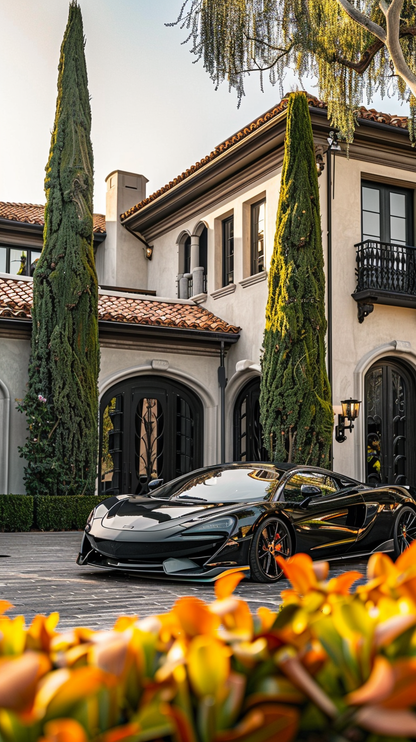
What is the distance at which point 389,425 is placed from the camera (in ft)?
60.0

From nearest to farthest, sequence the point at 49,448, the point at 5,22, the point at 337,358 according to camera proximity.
Answer: the point at 5,22 < the point at 49,448 < the point at 337,358

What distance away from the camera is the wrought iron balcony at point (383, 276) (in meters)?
17.4

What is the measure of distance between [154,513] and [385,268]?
1074 cm

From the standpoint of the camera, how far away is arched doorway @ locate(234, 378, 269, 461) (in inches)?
761

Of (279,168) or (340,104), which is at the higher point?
(279,168)

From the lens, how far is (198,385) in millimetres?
19438

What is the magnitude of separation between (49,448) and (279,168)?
26.7ft

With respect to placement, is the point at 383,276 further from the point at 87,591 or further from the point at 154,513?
the point at 87,591

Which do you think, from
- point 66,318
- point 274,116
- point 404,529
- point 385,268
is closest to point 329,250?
point 385,268

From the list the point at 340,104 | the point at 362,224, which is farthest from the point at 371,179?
the point at 340,104

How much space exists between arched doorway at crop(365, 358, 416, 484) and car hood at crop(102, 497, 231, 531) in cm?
1001

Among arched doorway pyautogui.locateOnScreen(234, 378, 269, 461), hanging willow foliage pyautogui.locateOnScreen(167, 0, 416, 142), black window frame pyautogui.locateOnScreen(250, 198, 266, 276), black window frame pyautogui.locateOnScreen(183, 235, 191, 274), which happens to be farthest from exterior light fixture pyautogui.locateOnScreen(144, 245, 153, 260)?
hanging willow foliage pyautogui.locateOnScreen(167, 0, 416, 142)

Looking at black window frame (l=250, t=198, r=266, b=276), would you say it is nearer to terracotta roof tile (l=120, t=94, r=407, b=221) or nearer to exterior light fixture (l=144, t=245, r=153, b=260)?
terracotta roof tile (l=120, t=94, r=407, b=221)

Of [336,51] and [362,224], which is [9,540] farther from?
[362,224]
